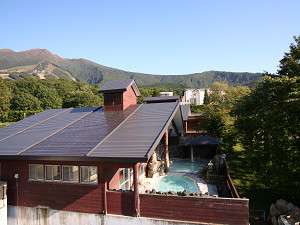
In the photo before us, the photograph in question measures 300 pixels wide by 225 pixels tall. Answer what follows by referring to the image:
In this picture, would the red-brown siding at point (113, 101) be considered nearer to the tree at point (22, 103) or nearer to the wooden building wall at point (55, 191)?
the wooden building wall at point (55, 191)

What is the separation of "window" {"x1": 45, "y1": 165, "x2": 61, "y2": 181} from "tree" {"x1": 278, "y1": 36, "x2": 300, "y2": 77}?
14.1 metres

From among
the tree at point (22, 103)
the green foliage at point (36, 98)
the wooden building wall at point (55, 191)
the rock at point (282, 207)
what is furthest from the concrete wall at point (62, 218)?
the tree at point (22, 103)

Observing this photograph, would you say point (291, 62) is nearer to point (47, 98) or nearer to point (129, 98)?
point (129, 98)

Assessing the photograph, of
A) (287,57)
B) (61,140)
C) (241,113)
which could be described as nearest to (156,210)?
(61,140)

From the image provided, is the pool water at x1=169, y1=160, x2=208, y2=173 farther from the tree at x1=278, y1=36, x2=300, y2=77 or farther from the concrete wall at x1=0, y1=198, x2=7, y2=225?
the concrete wall at x1=0, y1=198, x2=7, y2=225

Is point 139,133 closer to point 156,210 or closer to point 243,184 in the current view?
point 156,210

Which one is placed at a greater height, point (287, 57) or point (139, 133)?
point (287, 57)

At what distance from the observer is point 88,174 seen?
1491 cm

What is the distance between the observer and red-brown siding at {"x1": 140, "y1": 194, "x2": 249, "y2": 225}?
1280cm

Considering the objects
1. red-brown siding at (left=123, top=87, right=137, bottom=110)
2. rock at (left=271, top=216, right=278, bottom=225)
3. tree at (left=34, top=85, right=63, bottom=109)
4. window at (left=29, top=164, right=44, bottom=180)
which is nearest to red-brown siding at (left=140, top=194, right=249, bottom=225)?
rock at (left=271, top=216, right=278, bottom=225)

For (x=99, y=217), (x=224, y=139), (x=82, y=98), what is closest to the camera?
(x=99, y=217)

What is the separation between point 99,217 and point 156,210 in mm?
2723

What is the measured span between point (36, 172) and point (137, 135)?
5.45 meters

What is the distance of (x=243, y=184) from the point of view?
23.4 m
